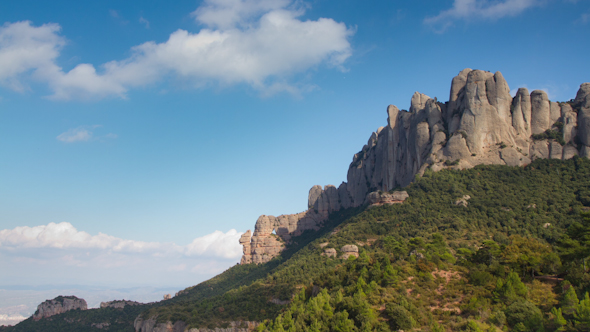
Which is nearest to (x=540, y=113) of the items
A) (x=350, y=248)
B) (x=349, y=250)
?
(x=350, y=248)

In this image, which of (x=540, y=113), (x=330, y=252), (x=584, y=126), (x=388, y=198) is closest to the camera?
(x=330, y=252)

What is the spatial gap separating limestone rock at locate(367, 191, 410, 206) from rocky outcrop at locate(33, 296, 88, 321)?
93.0m

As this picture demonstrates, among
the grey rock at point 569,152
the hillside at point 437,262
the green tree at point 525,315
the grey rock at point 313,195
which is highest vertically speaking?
the grey rock at point 313,195

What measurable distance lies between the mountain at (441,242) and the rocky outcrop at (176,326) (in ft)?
0.73

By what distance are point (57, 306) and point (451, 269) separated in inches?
4672

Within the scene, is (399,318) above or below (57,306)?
above

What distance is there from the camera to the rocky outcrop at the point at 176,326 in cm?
7725

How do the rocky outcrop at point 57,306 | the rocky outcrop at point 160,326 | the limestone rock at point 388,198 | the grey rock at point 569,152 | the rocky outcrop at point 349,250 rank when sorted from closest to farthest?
the rocky outcrop at point 160,326, the rocky outcrop at point 349,250, the grey rock at point 569,152, the limestone rock at point 388,198, the rocky outcrop at point 57,306

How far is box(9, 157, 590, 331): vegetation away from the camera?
3841cm

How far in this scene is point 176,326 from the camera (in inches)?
3238

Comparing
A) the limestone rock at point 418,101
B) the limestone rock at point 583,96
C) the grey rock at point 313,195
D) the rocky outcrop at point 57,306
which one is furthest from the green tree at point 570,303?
the rocky outcrop at point 57,306

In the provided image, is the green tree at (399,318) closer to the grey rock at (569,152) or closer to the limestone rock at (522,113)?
the grey rock at (569,152)

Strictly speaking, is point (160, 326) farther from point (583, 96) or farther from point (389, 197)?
point (583, 96)

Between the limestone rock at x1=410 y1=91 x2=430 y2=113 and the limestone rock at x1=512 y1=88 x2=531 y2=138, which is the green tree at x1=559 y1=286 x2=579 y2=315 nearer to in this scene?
the limestone rock at x1=512 y1=88 x2=531 y2=138
